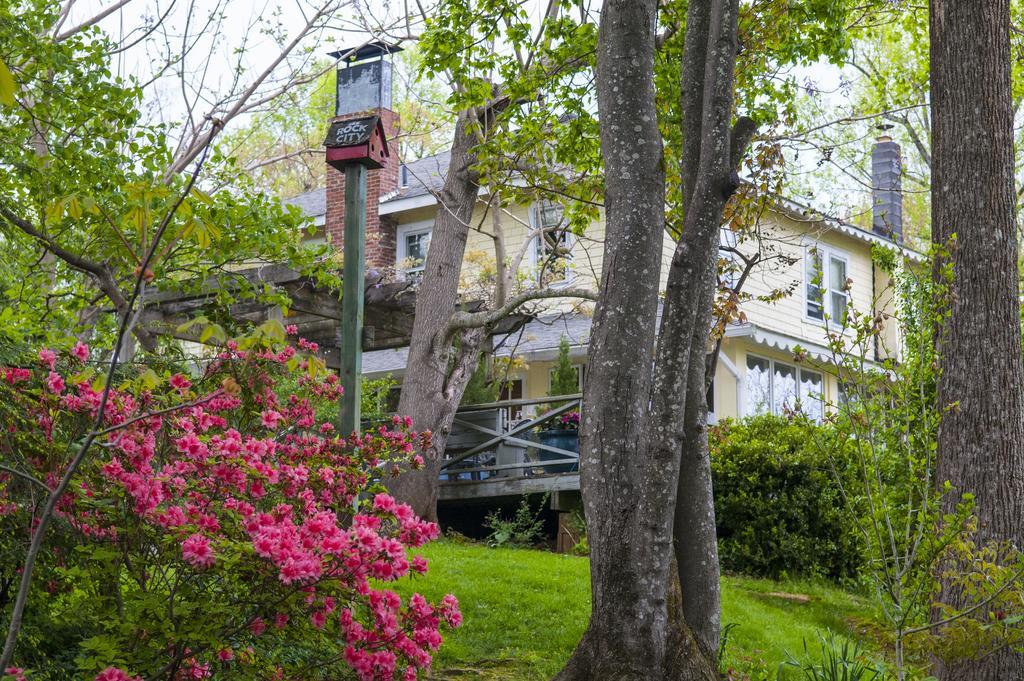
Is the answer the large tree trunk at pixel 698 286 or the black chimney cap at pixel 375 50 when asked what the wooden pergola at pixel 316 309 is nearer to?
the black chimney cap at pixel 375 50

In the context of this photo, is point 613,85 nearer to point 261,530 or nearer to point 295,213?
point 261,530

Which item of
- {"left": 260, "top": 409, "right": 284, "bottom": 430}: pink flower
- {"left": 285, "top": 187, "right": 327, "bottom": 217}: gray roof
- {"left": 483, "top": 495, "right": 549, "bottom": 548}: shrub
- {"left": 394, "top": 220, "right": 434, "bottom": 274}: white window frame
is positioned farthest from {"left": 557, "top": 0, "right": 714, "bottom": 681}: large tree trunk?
{"left": 285, "top": 187, "right": 327, "bottom": 217}: gray roof

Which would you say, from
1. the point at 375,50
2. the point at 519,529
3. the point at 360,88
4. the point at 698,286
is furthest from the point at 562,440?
the point at 698,286

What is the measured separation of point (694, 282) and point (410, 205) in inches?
573

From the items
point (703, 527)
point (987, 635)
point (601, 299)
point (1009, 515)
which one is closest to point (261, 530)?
point (601, 299)

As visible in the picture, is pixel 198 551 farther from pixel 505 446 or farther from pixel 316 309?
pixel 505 446

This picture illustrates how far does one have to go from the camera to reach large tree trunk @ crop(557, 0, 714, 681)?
18.0ft

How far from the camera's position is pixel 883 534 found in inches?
269

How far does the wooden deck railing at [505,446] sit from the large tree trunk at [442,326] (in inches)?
50.4

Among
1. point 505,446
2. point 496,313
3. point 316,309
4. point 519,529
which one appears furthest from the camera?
point 505,446

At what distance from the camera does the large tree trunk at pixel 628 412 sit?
18.0ft

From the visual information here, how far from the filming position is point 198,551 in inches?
163

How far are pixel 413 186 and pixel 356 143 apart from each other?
13892 mm

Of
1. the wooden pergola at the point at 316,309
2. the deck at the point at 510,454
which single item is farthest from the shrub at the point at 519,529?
the wooden pergola at the point at 316,309
